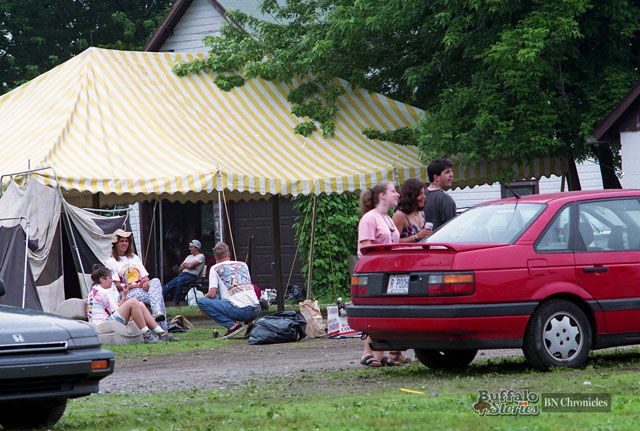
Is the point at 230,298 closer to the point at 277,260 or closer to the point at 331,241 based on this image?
the point at 277,260

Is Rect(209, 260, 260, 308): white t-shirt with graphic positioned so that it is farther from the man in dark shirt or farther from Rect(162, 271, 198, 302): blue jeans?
Rect(162, 271, 198, 302): blue jeans

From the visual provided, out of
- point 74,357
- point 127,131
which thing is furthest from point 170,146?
point 74,357

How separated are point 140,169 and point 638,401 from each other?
10.9 metres

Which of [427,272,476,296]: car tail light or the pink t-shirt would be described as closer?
[427,272,476,296]: car tail light

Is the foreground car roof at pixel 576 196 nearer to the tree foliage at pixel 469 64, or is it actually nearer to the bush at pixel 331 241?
the tree foliage at pixel 469 64

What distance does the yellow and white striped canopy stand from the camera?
1666cm

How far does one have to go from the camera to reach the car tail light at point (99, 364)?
24.6 feet

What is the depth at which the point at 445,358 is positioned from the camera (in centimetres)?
1010

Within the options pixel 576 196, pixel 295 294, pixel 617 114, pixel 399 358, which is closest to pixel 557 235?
pixel 576 196

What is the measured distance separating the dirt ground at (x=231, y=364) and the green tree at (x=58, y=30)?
2212 centimetres

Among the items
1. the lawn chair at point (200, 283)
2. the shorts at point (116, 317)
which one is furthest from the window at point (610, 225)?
the lawn chair at point (200, 283)

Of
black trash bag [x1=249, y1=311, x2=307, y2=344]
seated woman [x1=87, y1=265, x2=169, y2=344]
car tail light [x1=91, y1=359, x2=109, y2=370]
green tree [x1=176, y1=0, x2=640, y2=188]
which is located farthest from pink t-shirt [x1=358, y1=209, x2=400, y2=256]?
green tree [x1=176, y1=0, x2=640, y2=188]

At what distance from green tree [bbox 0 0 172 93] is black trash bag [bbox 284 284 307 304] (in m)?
11.4

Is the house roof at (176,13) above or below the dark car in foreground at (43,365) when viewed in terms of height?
above
